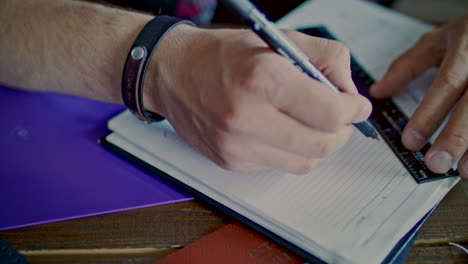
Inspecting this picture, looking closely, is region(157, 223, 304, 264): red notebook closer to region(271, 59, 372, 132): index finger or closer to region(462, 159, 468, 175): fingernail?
region(271, 59, 372, 132): index finger

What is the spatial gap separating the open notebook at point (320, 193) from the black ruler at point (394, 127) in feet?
0.04

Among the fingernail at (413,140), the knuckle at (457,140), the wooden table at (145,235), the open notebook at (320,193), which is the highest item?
the knuckle at (457,140)

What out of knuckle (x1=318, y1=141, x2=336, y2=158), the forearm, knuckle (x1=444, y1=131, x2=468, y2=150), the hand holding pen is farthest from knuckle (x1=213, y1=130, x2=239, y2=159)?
knuckle (x1=444, y1=131, x2=468, y2=150)

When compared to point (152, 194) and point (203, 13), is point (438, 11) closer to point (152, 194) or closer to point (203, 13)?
point (203, 13)

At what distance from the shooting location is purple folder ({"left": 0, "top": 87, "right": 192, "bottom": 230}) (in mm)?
517

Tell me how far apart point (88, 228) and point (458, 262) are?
481mm

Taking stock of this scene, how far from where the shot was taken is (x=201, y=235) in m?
0.49

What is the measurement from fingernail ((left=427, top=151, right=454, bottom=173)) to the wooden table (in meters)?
0.05

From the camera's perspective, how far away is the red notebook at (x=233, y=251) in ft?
1.49

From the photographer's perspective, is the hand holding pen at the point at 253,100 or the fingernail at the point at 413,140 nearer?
the hand holding pen at the point at 253,100

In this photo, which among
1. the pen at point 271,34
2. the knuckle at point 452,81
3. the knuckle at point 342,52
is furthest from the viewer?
the knuckle at point 452,81

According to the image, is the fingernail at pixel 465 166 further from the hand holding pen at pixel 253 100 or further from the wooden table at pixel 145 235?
the hand holding pen at pixel 253 100

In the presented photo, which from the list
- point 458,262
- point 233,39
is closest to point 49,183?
point 233,39

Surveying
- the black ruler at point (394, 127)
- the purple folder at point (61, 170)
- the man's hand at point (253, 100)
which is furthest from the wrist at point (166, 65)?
the black ruler at point (394, 127)
